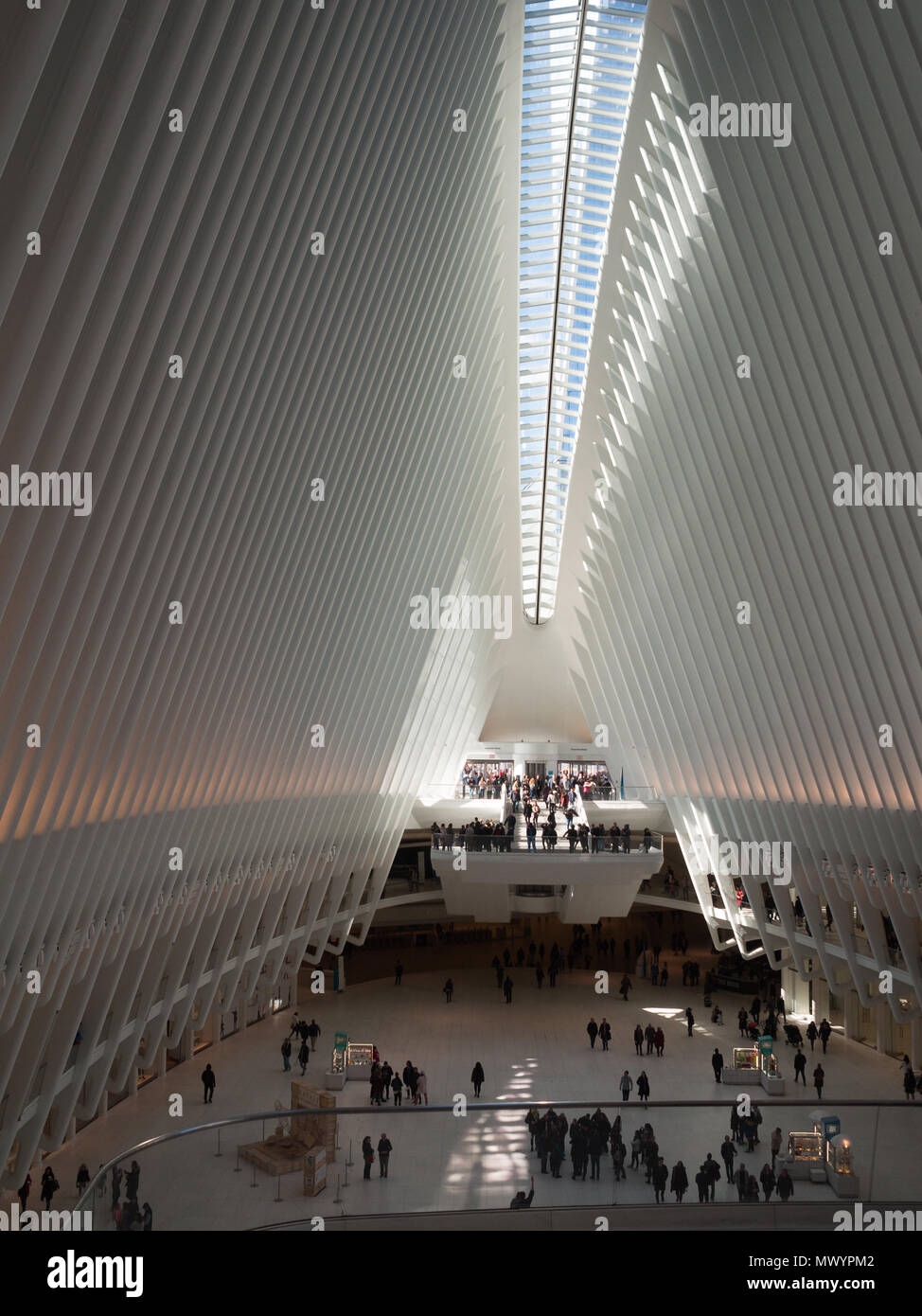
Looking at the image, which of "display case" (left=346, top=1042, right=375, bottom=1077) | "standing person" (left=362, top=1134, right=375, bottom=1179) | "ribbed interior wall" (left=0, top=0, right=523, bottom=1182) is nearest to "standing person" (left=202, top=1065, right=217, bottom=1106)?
"ribbed interior wall" (left=0, top=0, right=523, bottom=1182)

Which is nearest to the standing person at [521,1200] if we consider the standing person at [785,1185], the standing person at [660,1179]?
Answer: the standing person at [660,1179]

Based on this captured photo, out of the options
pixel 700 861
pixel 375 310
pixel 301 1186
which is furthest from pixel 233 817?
pixel 700 861

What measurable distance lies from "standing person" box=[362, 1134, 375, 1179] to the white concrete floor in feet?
0.29

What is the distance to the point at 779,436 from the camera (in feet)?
53.4

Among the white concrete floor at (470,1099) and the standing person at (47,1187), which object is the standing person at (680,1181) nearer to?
the white concrete floor at (470,1099)

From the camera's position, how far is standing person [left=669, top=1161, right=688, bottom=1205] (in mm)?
12234

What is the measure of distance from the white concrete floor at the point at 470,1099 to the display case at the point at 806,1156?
15 centimetres

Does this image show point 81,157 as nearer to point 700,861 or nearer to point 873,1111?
point 873,1111

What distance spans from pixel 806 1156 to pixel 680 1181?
4.97ft

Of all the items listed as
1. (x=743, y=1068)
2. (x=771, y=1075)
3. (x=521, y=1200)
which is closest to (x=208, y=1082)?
(x=521, y=1200)

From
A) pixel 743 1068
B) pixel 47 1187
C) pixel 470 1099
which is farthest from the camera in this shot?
pixel 743 1068

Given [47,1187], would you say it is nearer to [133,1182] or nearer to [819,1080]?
[133,1182]

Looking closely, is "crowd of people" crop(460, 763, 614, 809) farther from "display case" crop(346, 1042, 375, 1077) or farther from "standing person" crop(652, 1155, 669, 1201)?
"standing person" crop(652, 1155, 669, 1201)

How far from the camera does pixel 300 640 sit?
17781 mm
